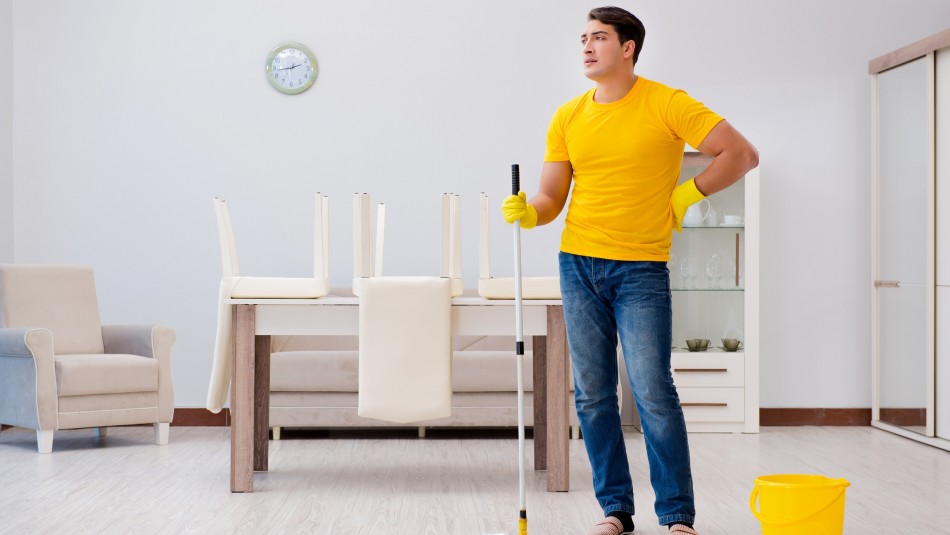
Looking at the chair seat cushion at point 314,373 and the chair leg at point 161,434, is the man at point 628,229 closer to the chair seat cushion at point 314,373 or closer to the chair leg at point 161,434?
the chair seat cushion at point 314,373

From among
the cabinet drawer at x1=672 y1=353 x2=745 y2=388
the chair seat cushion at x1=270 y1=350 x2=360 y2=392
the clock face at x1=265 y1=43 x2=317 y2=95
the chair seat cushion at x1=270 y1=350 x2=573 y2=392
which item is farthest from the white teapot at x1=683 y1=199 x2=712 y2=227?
the clock face at x1=265 y1=43 x2=317 y2=95

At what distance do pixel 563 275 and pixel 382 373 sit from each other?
90cm

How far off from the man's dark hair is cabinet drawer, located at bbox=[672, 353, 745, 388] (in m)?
2.76

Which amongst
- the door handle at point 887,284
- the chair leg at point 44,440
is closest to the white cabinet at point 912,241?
Result: the door handle at point 887,284

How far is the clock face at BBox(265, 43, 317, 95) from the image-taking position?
541 centimetres

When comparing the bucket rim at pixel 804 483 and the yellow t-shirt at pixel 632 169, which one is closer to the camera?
the bucket rim at pixel 804 483

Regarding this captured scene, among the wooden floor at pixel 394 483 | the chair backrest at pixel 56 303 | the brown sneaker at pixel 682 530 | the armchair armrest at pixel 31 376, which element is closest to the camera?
the brown sneaker at pixel 682 530

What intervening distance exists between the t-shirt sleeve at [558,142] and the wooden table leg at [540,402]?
3.79ft

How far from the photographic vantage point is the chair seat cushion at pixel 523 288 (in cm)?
346

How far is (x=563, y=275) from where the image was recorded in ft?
9.07

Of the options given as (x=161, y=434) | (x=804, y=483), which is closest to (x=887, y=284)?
(x=804, y=483)

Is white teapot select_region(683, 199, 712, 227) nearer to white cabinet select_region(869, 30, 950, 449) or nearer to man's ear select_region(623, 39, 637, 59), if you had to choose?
white cabinet select_region(869, 30, 950, 449)

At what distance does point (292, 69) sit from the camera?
5418 mm

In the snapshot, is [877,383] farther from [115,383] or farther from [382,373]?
[115,383]
